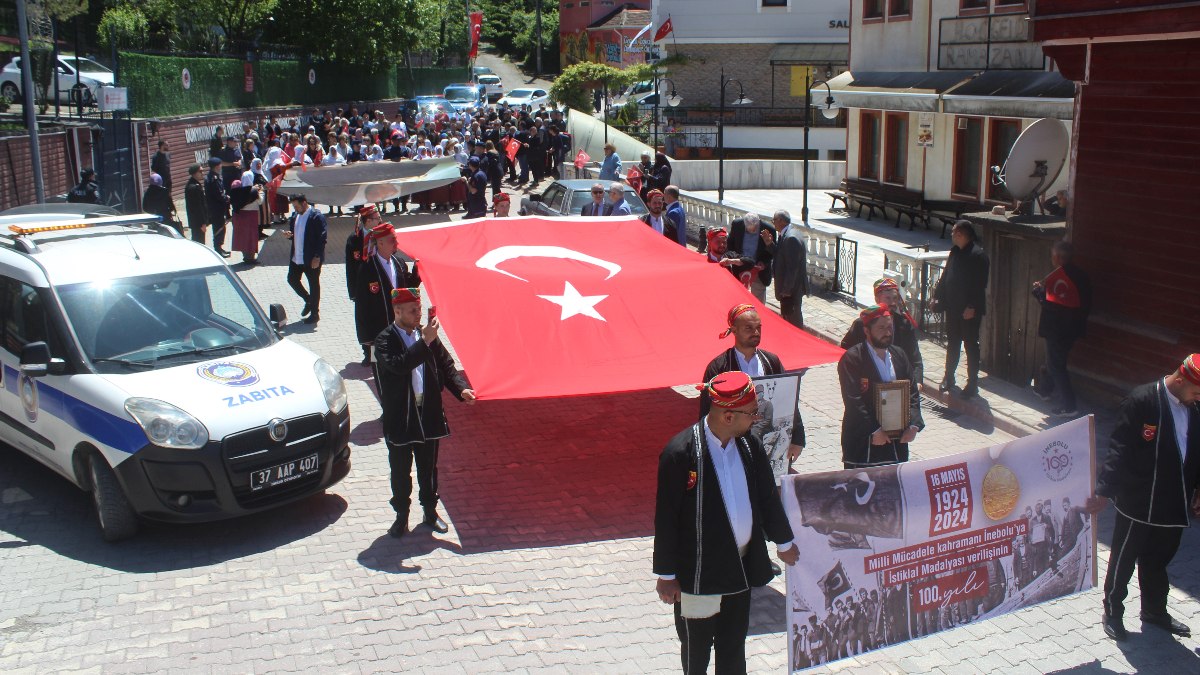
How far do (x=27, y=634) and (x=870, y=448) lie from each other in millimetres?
5452

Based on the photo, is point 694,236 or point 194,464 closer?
point 194,464

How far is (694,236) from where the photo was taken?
21.4 meters

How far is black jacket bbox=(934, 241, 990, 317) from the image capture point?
36.1ft

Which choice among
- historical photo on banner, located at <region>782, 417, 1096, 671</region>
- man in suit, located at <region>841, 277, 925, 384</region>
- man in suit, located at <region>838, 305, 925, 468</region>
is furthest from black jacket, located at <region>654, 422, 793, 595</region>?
man in suit, located at <region>841, 277, 925, 384</region>

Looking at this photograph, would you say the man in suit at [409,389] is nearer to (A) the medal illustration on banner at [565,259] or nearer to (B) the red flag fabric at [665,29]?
(A) the medal illustration on banner at [565,259]

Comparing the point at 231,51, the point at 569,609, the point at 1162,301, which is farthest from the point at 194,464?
the point at 231,51

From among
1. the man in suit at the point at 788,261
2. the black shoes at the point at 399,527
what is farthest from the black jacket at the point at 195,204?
the black shoes at the point at 399,527

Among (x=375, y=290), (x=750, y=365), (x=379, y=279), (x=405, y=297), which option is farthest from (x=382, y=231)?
(x=750, y=365)

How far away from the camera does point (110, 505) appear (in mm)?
7961

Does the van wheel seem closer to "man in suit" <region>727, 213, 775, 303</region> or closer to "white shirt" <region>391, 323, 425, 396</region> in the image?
"white shirt" <region>391, 323, 425, 396</region>

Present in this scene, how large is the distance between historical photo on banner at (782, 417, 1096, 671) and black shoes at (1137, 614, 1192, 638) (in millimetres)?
488

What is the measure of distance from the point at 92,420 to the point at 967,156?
2008 cm

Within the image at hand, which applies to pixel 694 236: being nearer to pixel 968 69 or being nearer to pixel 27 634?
pixel 968 69

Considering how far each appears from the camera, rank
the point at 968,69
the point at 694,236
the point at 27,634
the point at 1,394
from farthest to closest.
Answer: the point at 968,69 < the point at 694,236 < the point at 1,394 < the point at 27,634
